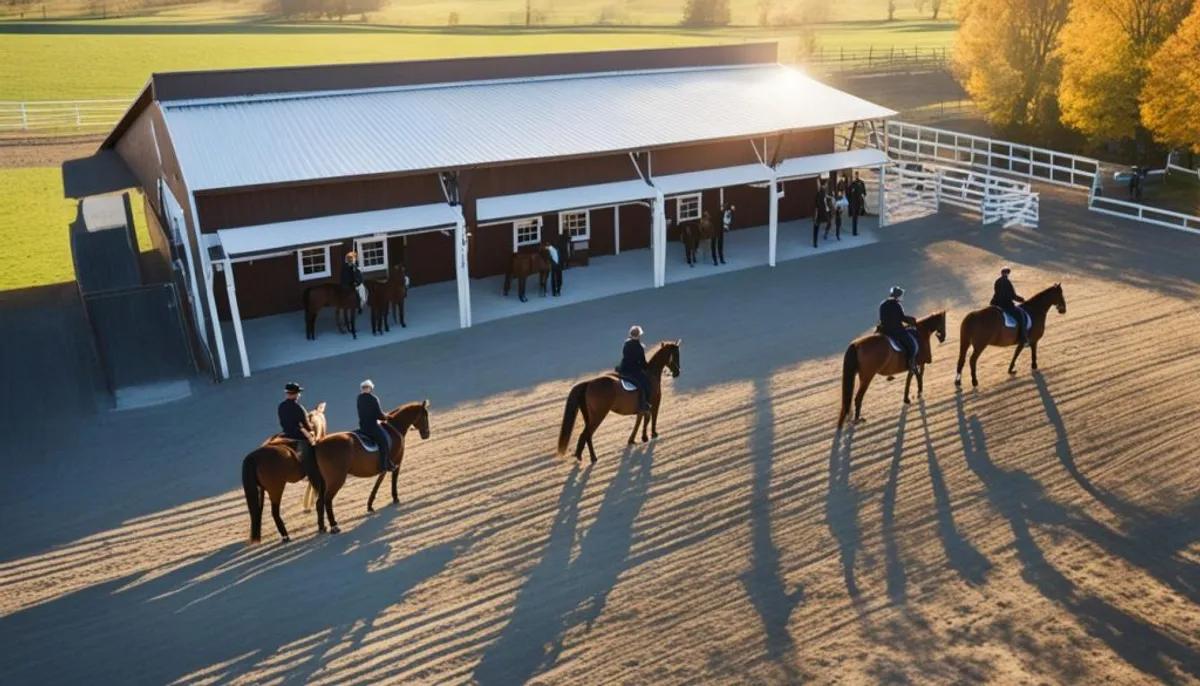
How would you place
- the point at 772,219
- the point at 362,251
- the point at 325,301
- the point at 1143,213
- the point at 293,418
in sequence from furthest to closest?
the point at 1143,213
the point at 772,219
the point at 362,251
the point at 325,301
the point at 293,418

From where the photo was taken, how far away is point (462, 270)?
69.2 feet

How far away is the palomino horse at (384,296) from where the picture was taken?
20828 mm

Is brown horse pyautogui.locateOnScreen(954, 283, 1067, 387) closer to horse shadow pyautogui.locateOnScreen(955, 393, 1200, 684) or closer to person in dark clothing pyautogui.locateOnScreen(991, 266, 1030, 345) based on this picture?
person in dark clothing pyautogui.locateOnScreen(991, 266, 1030, 345)

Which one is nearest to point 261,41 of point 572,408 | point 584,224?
point 584,224

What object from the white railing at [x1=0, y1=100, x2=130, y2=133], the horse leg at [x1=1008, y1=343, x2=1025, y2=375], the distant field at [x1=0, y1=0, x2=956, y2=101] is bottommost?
the horse leg at [x1=1008, y1=343, x2=1025, y2=375]

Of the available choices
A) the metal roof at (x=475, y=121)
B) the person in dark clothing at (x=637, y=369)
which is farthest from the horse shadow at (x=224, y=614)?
the metal roof at (x=475, y=121)

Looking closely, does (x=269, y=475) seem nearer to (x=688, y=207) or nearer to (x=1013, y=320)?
(x=1013, y=320)

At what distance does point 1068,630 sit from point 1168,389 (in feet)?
26.2

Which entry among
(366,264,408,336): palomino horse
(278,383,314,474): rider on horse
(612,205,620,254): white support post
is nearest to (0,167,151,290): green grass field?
(366,264,408,336): palomino horse

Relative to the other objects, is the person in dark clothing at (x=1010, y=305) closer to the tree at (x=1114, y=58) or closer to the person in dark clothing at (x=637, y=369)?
the person in dark clothing at (x=637, y=369)

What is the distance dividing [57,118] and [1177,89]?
133 feet

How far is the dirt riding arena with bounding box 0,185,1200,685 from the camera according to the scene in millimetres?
10641

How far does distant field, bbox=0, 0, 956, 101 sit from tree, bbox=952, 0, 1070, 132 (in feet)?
105

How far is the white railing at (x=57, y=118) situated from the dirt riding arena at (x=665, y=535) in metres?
26.6
